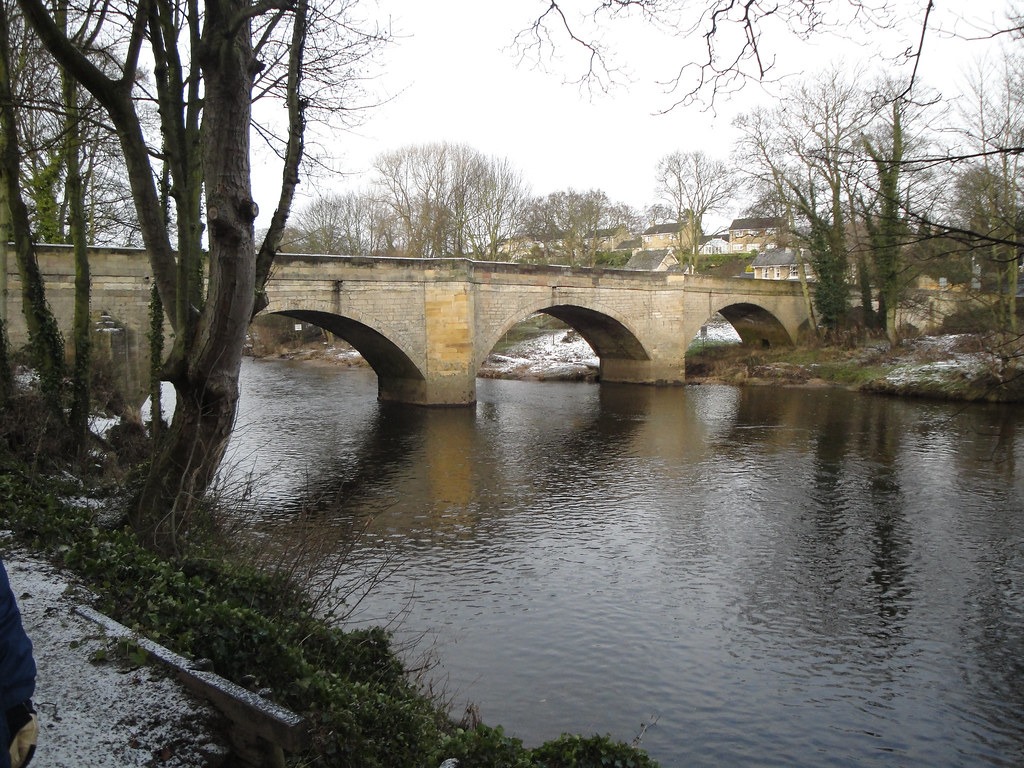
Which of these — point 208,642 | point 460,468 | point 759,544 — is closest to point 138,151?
point 208,642

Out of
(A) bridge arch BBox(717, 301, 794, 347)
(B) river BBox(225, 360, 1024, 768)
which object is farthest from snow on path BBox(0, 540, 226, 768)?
(A) bridge arch BBox(717, 301, 794, 347)

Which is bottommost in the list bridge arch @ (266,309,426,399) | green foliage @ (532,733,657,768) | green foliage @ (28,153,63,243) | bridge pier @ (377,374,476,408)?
green foliage @ (532,733,657,768)

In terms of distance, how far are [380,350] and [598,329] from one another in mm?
8377

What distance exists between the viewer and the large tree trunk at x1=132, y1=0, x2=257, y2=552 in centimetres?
498

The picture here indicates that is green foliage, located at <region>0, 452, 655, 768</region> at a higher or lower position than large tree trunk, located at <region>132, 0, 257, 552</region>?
lower

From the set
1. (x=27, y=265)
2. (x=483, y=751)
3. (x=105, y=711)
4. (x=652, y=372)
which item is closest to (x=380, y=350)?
(x=652, y=372)

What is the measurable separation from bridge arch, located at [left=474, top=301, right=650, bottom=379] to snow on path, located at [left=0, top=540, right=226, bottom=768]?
17.6 meters

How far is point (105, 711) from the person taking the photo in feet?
9.49

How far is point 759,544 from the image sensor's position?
29.1 ft

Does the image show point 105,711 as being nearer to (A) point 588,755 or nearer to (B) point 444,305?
(A) point 588,755

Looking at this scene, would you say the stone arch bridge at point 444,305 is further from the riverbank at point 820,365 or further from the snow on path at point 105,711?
the snow on path at point 105,711

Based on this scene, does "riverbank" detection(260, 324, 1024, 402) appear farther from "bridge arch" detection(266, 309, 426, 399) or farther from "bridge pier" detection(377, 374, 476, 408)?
"bridge pier" detection(377, 374, 476, 408)

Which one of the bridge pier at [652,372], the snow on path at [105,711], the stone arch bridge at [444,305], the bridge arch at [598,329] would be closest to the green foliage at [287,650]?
the snow on path at [105,711]

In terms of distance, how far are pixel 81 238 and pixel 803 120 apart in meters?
22.2
